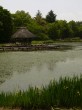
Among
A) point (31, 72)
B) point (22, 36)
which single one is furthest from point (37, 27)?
point (31, 72)

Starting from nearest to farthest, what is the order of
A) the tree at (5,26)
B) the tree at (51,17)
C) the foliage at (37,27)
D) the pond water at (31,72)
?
the pond water at (31,72) → the tree at (5,26) → the foliage at (37,27) → the tree at (51,17)

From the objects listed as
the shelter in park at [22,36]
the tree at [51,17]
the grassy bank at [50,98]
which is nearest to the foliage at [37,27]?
the tree at [51,17]

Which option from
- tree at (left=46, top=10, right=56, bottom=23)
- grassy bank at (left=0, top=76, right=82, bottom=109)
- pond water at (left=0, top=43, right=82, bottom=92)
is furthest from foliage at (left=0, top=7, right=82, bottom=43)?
grassy bank at (left=0, top=76, right=82, bottom=109)

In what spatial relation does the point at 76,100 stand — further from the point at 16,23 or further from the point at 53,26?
the point at 53,26

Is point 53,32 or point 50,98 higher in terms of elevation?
point 50,98

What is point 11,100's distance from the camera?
6.81 metres

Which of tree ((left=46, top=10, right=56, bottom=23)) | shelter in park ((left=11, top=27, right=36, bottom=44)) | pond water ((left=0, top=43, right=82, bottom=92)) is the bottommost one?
pond water ((left=0, top=43, right=82, bottom=92))

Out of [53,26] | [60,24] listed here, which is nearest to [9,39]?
[53,26]

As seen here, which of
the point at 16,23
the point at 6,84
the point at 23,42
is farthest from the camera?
the point at 16,23

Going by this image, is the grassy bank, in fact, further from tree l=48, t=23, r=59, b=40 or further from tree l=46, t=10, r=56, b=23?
tree l=46, t=10, r=56, b=23

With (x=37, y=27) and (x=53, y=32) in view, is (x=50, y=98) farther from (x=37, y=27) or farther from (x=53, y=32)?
(x=53, y=32)

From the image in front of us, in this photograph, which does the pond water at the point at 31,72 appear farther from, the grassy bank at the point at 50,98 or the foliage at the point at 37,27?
the foliage at the point at 37,27

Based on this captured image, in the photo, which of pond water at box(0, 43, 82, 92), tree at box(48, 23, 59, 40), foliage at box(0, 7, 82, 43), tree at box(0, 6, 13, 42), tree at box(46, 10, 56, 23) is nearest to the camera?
pond water at box(0, 43, 82, 92)

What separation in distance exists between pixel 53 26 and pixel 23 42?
2876cm
